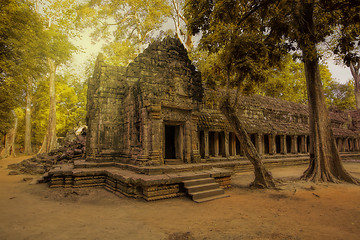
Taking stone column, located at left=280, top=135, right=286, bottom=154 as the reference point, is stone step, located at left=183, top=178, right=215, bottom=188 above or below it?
below

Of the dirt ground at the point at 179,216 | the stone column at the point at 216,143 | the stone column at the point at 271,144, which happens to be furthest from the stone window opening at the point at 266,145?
the dirt ground at the point at 179,216

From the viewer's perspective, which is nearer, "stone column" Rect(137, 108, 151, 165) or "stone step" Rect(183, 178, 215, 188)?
"stone step" Rect(183, 178, 215, 188)

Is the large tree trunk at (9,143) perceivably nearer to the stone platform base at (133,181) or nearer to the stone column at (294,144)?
the stone platform base at (133,181)

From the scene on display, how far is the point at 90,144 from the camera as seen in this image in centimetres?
974

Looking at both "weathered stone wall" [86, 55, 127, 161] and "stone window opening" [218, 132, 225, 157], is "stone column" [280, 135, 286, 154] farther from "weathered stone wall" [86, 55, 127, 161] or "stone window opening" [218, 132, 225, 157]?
"weathered stone wall" [86, 55, 127, 161]

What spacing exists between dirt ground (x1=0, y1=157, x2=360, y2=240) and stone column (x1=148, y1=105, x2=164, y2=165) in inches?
73.5

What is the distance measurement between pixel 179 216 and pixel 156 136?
3651mm

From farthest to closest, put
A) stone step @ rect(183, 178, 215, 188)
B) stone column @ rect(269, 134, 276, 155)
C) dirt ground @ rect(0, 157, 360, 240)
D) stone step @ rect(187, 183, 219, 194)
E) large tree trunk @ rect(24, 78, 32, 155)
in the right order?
large tree trunk @ rect(24, 78, 32, 155) → stone column @ rect(269, 134, 276, 155) → stone step @ rect(183, 178, 215, 188) → stone step @ rect(187, 183, 219, 194) → dirt ground @ rect(0, 157, 360, 240)

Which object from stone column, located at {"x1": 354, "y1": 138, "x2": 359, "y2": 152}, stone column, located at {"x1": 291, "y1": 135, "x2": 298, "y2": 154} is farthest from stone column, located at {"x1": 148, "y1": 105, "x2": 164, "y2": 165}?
stone column, located at {"x1": 354, "y1": 138, "x2": 359, "y2": 152}

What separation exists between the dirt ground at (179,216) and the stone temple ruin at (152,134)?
0.58 metres

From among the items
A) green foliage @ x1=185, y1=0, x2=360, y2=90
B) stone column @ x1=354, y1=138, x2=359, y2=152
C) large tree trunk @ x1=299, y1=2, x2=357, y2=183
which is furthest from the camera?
stone column @ x1=354, y1=138, x2=359, y2=152

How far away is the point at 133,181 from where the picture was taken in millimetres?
→ 6570

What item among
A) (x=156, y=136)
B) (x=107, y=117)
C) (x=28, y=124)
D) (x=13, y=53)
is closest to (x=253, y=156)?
(x=156, y=136)

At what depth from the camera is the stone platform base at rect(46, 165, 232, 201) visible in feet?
21.5
